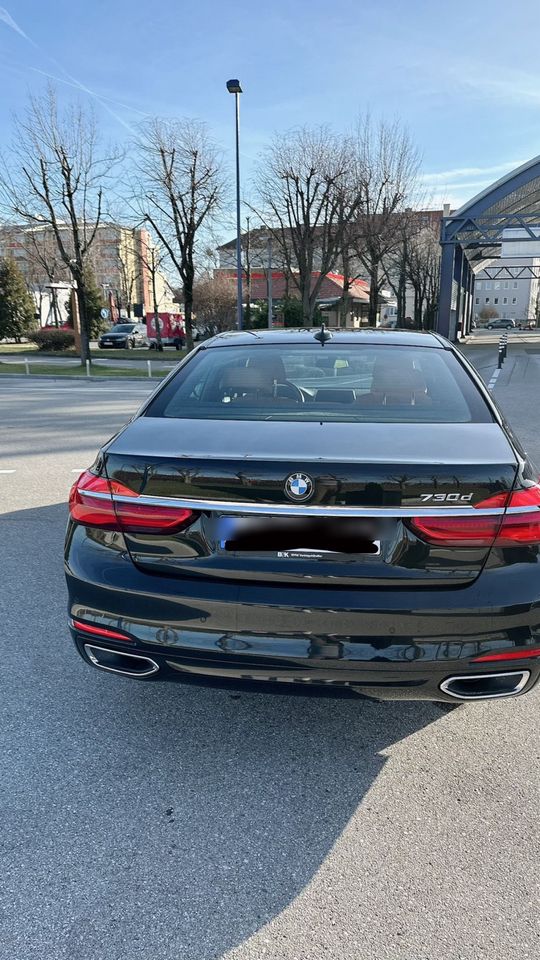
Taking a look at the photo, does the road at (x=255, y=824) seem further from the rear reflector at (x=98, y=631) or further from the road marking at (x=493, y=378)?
the road marking at (x=493, y=378)

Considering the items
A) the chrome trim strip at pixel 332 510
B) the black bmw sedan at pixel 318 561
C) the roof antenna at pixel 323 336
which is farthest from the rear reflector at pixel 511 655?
the roof antenna at pixel 323 336

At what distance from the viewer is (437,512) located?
6.54 feet

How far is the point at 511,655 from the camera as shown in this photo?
2.08 metres

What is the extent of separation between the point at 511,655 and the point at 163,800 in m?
1.37

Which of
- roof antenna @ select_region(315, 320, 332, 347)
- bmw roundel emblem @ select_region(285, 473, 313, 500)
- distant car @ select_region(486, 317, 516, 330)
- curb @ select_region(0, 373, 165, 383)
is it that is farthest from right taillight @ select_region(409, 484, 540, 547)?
distant car @ select_region(486, 317, 516, 330)

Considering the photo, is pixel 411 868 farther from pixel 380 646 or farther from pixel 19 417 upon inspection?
pixel 19 417

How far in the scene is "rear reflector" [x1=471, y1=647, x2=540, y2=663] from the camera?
205cm

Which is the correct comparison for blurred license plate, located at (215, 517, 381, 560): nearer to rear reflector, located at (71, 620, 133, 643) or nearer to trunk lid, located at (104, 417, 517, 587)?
trunk lid, located at (104, 417, 517, 587)

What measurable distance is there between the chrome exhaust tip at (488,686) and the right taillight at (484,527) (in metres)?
0.47

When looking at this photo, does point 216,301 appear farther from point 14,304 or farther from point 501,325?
point 501,325

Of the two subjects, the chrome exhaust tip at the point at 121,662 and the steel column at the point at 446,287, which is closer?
→ the chrome exhaust tip at the point at 121,662

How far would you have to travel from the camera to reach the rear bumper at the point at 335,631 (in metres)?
2.02

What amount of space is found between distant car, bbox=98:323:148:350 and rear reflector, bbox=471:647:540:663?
39.1 meters

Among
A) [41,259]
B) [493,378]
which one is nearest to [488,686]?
[493,378]
